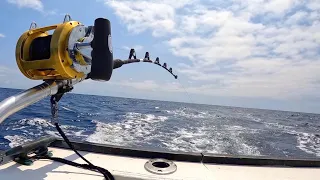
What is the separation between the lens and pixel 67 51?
947 mm

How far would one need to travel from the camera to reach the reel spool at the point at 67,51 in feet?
2.98


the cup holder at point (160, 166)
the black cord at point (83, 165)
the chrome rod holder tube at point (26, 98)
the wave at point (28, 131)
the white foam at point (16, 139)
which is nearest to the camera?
the chrome rod holder tube at point (26, 98)

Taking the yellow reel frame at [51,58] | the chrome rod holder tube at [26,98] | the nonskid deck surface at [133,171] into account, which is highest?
the yellow reel frame at [51,58]

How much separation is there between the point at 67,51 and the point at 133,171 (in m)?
0.94

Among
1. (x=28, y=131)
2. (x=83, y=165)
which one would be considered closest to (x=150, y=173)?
(x=83, y=165)

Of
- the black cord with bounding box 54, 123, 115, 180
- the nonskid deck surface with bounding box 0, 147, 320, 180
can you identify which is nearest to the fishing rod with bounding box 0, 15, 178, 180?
the black cord with bounding box 54, 123, 115, 180

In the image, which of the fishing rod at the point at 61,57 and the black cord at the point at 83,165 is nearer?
the fishing rod at the point at 61,57

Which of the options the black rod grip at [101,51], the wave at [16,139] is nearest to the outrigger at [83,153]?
the black rod grip at [101,51]

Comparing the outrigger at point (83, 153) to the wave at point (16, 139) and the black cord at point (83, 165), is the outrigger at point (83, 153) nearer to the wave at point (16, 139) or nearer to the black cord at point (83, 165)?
the black cord at point (83, 165)

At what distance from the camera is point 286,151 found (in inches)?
337

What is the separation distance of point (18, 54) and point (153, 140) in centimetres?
694

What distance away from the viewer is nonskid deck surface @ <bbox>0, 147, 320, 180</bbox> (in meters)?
1.43

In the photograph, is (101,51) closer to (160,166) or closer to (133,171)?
(133,171)

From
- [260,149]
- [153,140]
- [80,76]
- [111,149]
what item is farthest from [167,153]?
[260,149]
